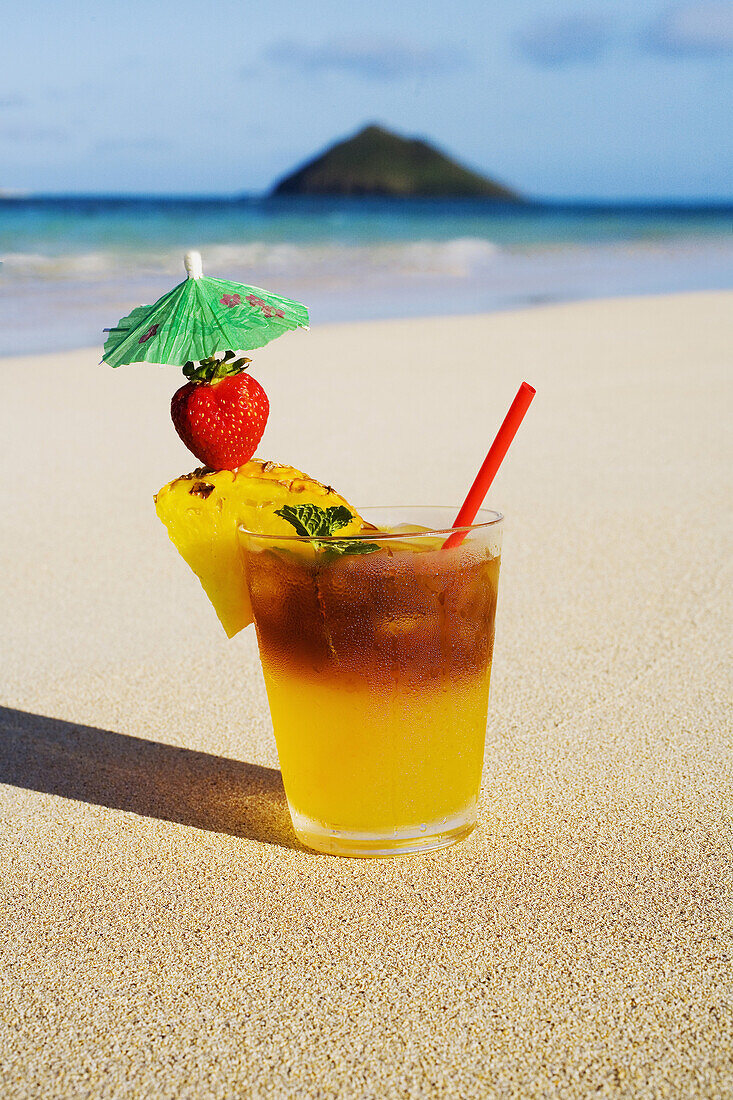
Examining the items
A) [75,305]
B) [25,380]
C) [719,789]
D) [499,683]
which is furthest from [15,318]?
[719,789]

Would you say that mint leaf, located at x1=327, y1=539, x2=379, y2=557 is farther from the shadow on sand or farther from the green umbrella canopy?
the shadow on sand

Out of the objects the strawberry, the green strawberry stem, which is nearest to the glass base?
the strawberry

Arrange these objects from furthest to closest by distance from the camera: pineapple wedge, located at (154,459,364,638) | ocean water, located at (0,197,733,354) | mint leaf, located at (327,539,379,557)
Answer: ocean water, located at (0,197,733,354) → pineapple wedge, located at (154,459,364,638) → mint leaf, located at (327,539,379,557)

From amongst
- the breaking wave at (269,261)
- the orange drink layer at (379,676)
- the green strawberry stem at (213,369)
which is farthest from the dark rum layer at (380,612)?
the breaking wave at (269,261)

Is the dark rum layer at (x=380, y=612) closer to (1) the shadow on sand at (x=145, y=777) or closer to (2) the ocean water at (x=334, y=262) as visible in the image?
(1) the shadow on sand at (x=145, y=777)

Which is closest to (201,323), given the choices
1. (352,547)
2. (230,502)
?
(230,502)

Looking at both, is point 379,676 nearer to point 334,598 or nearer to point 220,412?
point 334,598

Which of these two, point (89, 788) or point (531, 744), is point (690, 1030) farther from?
point (89, 788)
